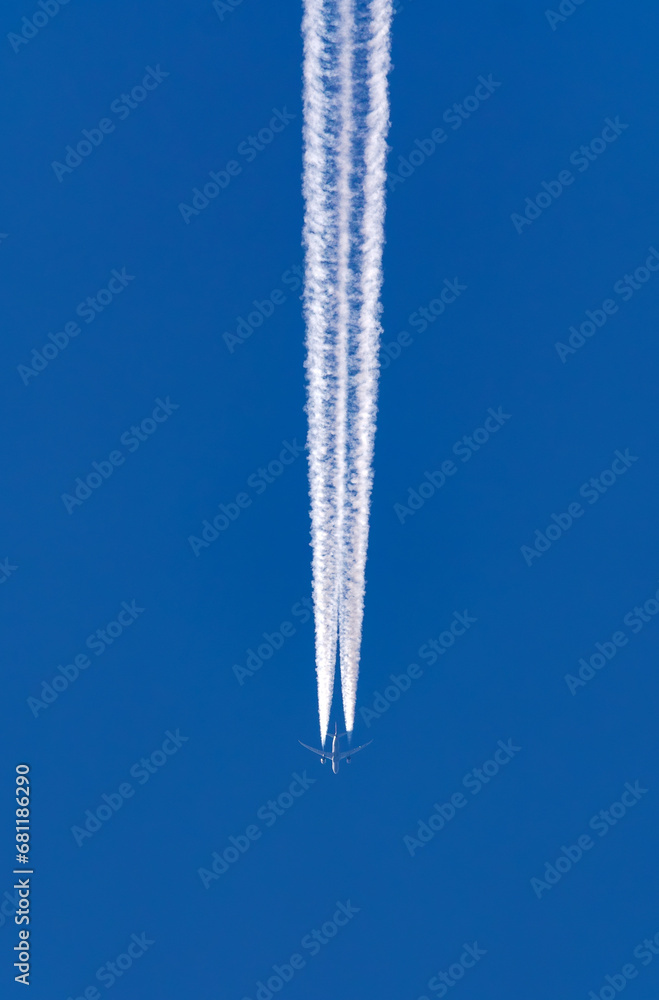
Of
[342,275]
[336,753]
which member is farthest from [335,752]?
[342,275]

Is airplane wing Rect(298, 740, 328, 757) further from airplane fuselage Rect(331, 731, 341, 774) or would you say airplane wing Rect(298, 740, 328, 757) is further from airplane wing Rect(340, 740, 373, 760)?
airplane wing Rect(340, 740, 373, 760)

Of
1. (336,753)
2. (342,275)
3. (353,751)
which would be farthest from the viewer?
(353,751)

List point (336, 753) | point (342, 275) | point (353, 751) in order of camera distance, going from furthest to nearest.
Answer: point (353, 751) → point (336, 753) → point (342, 275)

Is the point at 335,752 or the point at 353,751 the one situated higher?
the point at 353,751

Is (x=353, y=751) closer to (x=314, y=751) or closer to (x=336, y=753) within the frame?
(x=336, y=753)

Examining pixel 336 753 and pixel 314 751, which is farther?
pixel 314 751

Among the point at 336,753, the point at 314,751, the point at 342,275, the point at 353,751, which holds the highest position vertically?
the point at 342,275

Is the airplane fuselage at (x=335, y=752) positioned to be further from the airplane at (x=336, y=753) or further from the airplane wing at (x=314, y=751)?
the airplane wing at (x=314, y=751)

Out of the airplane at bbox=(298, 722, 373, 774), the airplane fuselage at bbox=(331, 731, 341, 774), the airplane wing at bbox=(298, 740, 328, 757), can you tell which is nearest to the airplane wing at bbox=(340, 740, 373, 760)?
the airplane at bbox=(298, 722, 373, 774)
